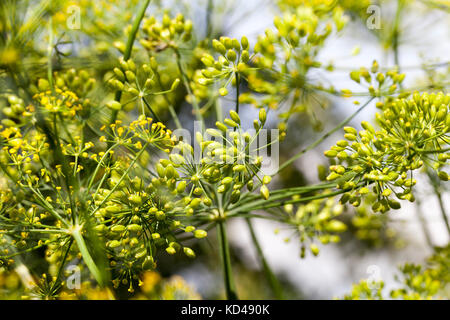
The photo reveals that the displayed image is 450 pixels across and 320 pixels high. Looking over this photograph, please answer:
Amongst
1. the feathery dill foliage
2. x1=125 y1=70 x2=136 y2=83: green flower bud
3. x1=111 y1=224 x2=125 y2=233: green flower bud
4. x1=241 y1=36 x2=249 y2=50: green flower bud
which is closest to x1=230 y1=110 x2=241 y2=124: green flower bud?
the feathery dill foliage

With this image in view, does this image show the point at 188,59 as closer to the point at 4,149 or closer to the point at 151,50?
the point at 151,50

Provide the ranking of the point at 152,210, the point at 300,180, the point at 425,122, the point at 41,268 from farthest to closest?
the point at 300,180
the point at 41,268
the point at 425,122
the point at 152,210

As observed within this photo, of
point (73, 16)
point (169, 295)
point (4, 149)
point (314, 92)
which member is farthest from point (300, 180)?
point (4, 149)

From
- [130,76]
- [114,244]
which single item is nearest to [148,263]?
[114,244]

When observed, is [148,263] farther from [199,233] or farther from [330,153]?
[330,153]

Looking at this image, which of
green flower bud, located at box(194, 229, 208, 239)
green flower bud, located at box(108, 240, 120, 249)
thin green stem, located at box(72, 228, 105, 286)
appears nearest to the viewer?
thin green stem, located at box(72, 228, 105, 286)

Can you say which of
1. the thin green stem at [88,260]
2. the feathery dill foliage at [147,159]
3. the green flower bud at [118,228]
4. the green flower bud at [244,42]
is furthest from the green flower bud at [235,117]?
the thin green stem at [88,260]

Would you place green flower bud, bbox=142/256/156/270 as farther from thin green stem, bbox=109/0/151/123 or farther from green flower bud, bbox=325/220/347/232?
green flower bud, bbox=325/220/347/232
